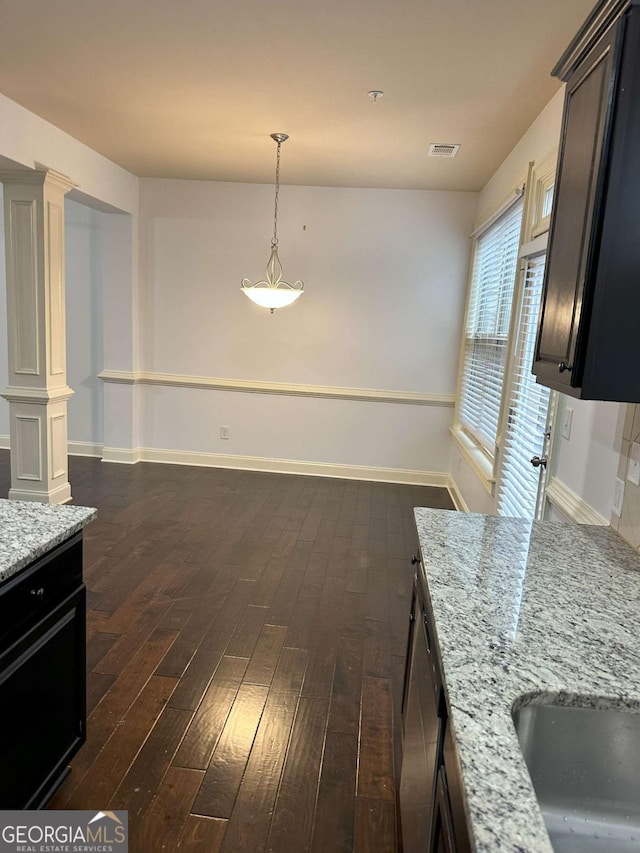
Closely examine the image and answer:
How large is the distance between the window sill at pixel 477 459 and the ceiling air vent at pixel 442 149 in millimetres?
2220

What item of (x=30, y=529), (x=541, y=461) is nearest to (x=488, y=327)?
(x=541, y=461)

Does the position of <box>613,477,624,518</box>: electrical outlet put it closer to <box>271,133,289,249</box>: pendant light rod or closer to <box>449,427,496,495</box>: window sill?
<box>449,427,496,495</box>: window sill

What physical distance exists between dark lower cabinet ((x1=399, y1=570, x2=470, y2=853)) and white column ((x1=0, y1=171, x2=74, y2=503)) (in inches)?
141

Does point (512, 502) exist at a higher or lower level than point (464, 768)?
lower

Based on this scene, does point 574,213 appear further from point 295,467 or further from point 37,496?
point 295,467

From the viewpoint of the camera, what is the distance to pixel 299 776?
6.17 feet

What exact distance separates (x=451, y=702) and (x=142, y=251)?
5.59 meters

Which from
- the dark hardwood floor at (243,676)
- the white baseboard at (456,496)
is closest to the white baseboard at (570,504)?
the dark hardwood floor at (243,676)

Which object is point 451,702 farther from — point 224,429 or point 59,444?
point 224,429

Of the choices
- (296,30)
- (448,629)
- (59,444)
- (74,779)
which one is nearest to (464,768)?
(448,629)

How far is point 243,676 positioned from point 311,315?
3878 millimetres

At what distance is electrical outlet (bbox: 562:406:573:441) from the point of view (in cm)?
237

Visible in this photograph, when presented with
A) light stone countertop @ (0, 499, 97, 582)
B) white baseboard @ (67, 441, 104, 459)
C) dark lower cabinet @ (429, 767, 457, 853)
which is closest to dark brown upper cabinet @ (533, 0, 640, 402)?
dark lower cabinet @ (429, 767, 457, 853)

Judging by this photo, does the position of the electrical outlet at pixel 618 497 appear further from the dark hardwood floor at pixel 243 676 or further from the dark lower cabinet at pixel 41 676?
the dark lower cabinet at pixel 41 676
